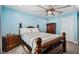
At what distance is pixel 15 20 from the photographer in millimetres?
1684

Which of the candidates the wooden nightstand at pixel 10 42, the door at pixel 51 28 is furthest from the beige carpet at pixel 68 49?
the door at pixel 51 28

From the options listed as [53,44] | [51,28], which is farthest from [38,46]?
[51,28]

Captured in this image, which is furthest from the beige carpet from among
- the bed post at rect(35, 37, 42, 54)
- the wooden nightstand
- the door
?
the door

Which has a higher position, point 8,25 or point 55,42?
point 8,25

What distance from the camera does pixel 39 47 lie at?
152 centimetres

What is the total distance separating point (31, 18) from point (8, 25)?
1.41ft

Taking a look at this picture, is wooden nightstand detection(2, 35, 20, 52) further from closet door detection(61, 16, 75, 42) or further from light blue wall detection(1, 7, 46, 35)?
closet door detection(61, 16, 75, 42)

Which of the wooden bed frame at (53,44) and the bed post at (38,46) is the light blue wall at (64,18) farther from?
the bed post at (38,46)

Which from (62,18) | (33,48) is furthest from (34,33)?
(62,18)

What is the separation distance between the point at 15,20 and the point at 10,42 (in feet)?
1.30

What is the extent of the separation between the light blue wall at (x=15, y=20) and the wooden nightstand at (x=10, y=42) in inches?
3.5

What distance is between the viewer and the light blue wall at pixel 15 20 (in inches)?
64.6

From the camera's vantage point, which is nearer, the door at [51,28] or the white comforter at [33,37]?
the white comforter at [33,37]
